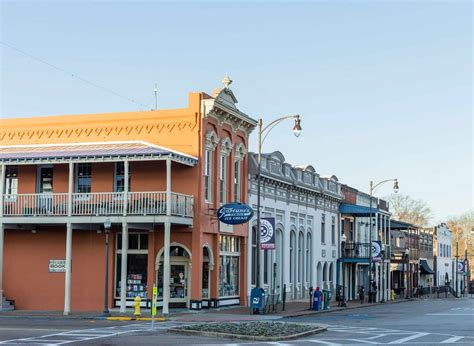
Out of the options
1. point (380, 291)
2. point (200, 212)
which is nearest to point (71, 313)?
point (200, 212)

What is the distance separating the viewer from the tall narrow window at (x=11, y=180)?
36.5m

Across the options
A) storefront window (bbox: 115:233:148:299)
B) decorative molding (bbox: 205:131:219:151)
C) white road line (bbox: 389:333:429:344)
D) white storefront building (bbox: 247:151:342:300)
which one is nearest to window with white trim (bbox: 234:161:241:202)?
white storefront building (bbox: 247:151:342:300)

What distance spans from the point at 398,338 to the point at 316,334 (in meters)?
2.66

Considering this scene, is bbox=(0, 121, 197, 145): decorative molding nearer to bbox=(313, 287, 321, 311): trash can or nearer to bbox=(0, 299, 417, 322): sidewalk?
bbox=(0, 299, 417, 322): sidewalk

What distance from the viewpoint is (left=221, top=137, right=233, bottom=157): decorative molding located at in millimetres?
36562

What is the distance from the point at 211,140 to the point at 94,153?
5.70 meters

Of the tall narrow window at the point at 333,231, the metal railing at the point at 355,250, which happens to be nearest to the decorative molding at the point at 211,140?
the tall narrow window at the point at 333,231

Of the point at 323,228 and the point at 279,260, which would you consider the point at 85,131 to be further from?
the point at 323,228

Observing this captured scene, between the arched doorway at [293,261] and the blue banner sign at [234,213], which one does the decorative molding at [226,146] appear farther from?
the arched doorway at [293,261]

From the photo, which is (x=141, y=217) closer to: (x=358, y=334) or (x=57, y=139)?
(x=57, y=139)

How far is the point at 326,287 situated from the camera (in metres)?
51.6

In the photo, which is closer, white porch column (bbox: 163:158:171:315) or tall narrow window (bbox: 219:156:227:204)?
white porch column (bbox: 163:158:171:315)

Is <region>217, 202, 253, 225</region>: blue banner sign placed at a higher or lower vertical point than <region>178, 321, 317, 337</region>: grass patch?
higher

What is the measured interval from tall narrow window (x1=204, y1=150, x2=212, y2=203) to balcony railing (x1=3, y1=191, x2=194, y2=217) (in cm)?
143
